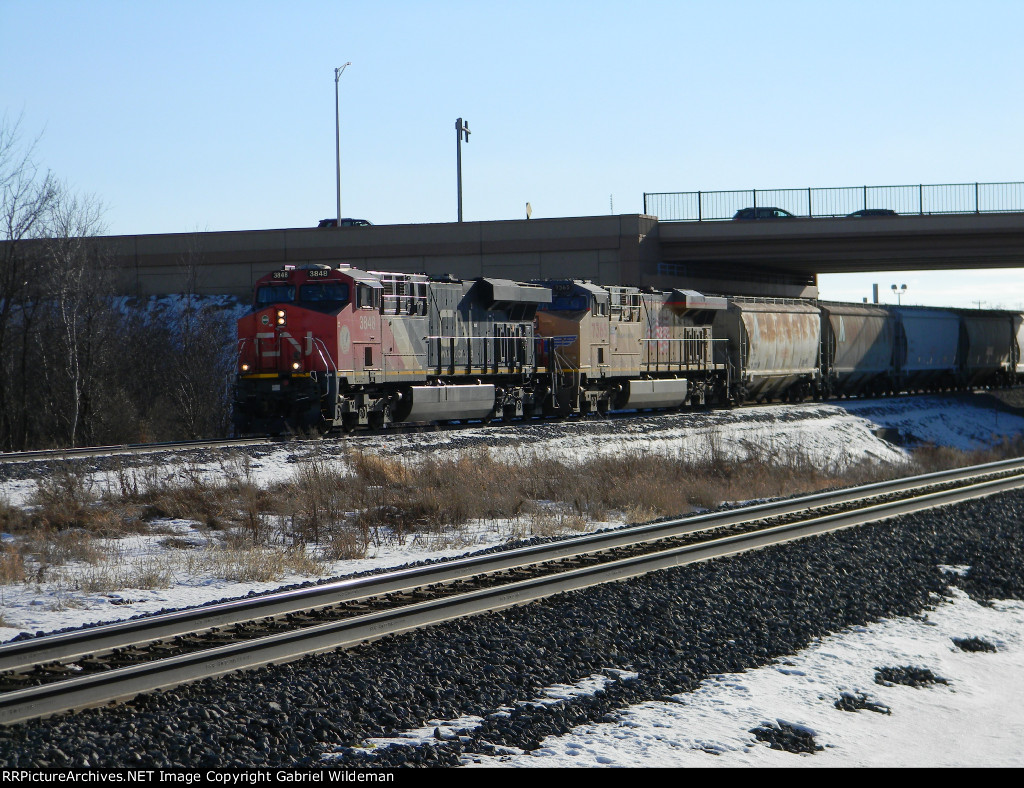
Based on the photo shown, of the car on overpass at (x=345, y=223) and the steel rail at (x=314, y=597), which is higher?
the car on overpass at (x=345, y=223)

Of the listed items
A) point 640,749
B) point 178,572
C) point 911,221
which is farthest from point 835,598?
point 911,221

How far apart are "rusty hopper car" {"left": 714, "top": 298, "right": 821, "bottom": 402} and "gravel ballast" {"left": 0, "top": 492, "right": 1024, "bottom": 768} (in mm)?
20607

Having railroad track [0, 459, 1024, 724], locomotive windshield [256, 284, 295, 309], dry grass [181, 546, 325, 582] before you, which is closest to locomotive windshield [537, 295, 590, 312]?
locomotive windshield [256, 284, 295, 309]

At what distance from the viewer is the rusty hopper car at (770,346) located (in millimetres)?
31547

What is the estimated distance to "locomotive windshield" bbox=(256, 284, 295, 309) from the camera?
20.4 m

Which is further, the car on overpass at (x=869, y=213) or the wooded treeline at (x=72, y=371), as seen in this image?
the car on overpass at (x=869, y=213)

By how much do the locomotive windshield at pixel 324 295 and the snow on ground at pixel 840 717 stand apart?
43.4ft

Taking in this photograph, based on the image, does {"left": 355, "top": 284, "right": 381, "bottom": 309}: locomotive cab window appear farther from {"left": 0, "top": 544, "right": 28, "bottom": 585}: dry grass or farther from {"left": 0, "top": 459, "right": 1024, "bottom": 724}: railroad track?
{"left": 0, "top": 544, "right": 28, "bottom": 585}: dry grass

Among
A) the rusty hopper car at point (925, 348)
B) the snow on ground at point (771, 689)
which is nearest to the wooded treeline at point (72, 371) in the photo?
the snow on ground at point (771, 689)

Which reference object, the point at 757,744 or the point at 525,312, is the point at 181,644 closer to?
the point at 757,744

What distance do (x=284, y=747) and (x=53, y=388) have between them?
25.1 m

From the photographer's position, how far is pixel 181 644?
696 centimetres

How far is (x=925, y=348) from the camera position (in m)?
39.8

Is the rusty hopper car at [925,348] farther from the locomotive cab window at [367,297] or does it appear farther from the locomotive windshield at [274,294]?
the locomotive windshield at [274,294]
